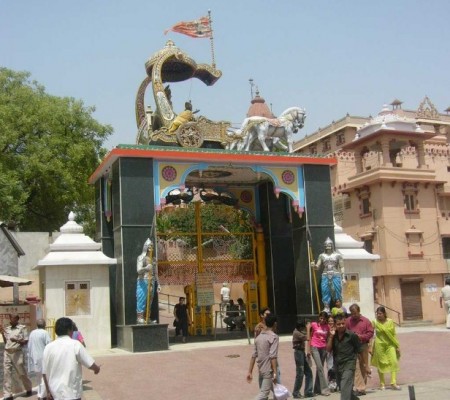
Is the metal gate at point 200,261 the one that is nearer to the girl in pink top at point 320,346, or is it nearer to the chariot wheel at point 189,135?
the chariot wheel at point 189,135

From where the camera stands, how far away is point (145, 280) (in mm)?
Result: 16391

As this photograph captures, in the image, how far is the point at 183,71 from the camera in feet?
66.4

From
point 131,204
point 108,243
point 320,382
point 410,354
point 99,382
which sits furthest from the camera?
point 108,243

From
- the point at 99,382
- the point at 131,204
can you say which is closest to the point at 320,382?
the point at 99,382

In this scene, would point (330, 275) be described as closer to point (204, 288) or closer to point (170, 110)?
point (204, 288)

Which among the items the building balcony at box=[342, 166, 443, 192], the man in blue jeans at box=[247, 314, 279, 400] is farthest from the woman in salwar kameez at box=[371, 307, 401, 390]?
the building balcony at box=[342, 166, 443, 192]

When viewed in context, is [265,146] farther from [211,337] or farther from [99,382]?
[99,382]

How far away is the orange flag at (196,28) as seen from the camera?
20.1 m

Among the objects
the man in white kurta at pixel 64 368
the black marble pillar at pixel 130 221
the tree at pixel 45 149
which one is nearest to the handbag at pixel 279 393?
the man in white kurta at pixel 64 368

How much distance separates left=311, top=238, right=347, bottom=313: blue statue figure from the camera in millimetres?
18109

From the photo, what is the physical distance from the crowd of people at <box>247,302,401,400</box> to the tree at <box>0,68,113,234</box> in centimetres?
1851

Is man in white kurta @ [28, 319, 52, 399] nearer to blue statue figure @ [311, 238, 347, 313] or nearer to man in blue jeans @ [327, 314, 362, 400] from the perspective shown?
man in blue jeans @ [327, 314, 362, 400]

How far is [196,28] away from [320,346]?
1340cm

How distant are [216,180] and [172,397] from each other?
38.4ft
